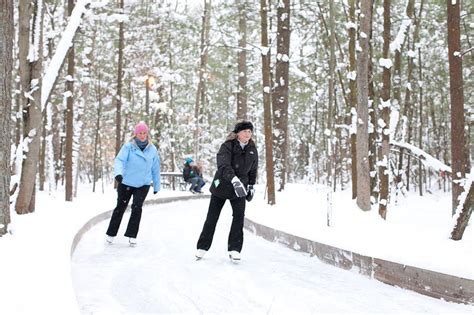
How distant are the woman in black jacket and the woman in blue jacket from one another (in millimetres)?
1613

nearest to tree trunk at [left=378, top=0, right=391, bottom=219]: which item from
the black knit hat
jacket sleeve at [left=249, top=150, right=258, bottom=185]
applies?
jacket sleeve at [left=249, top=150, right=258, bottom=185]

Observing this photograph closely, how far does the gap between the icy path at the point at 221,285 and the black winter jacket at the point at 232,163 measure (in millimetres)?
973

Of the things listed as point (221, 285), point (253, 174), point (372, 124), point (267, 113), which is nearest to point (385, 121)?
point (372, 124)

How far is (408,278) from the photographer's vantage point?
5555 millimetres

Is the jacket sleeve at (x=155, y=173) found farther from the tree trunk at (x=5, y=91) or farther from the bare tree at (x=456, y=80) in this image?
the bare tree at (x=456, y=80)

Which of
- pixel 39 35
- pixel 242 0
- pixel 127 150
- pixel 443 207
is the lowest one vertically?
pixel 443 207

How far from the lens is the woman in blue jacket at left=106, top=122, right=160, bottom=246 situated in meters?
8.39

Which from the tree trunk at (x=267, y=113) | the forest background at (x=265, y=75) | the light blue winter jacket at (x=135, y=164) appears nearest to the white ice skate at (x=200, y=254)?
the light blue winter jacket at (x=135, y=164)

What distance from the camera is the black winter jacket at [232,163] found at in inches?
280

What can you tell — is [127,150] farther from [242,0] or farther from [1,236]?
[242,0]

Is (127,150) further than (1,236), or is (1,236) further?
(127,150)

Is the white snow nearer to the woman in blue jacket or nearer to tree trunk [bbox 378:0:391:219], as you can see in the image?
the woman in blue jacket

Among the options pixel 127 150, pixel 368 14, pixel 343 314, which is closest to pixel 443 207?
pixel 368 14

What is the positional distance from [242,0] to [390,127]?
8.26m
